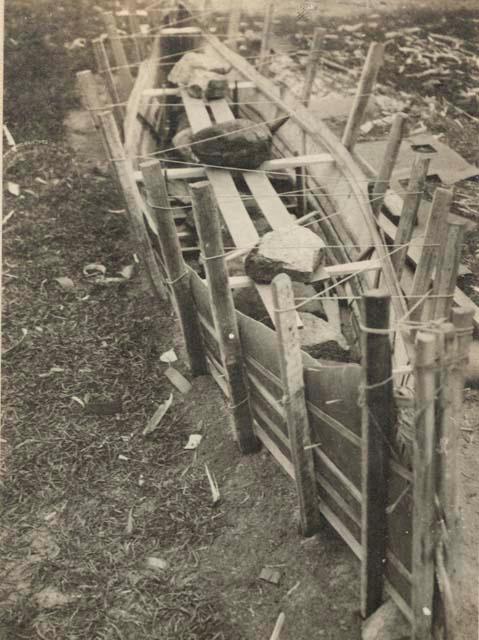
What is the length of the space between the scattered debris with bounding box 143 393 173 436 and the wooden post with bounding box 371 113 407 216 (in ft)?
8.46

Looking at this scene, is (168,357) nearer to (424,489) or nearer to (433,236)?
(433,236)

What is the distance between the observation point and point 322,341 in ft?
13.8

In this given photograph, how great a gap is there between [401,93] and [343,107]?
4.00 feet

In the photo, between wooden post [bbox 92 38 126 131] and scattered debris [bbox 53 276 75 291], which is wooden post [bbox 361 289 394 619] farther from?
wooden post [bbox 92 38 126 131]

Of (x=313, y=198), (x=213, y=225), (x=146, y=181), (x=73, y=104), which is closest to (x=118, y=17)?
(x=73, y=104)

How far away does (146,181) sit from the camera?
4.41 m

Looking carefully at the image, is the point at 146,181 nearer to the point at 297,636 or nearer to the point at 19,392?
the point at 19,392

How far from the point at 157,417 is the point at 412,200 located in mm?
2850

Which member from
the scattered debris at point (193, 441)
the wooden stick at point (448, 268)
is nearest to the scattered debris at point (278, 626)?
the scattered debris at point (193, 441)

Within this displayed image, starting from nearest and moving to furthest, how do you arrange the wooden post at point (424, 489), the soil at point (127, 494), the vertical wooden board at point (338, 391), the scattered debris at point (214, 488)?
the wooden post at point (424, 489), the vertical wooden board at point (338, 391), the soil at point (127, 494), the scattered debris at point (214, 488)

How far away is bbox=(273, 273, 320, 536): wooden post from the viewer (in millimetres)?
3119

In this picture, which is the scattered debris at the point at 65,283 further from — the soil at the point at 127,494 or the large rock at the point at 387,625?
the large rock at the point at 387,625

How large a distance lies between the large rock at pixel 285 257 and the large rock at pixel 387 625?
86.8 inches

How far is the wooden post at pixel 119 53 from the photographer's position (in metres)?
8.17
